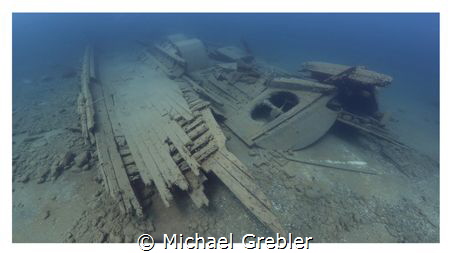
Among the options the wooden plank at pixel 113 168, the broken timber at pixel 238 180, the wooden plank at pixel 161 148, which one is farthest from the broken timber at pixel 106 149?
the broken timber at pixel 238 180

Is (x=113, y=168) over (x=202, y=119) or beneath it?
beneath

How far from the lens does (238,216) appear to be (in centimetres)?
513

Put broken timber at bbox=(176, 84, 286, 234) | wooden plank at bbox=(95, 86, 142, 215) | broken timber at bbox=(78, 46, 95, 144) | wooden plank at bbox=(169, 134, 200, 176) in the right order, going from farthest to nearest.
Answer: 1. broken timber at bbox=(78, 46, 95, 144)
2. wooden plank at bbox=(169, 134, 200, 176)
3. wooden plank at bbox=(95, 86, 142, 215)
4. broken timber at bbox=(176, 84, 286, 234)

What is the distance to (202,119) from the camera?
6500 millimetres

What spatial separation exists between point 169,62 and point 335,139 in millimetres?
9560

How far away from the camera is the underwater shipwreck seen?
196 inches

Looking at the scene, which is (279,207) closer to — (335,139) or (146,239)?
(146,239)

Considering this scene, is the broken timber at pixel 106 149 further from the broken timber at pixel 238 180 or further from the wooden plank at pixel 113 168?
the broken timber at pixel 238 180

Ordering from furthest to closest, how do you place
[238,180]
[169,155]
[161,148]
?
[161,148] → [169,155] → [238,180]

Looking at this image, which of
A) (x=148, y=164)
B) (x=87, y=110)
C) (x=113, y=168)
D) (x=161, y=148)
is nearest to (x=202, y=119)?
(x=161, y=148)

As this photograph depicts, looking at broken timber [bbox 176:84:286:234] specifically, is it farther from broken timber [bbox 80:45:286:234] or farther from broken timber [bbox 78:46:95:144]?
broken timber [bbox 78:46:95:144]

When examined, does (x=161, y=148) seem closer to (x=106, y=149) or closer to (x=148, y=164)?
(x=148, y=164)

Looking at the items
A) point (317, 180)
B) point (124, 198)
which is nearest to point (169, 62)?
point (124, 198)

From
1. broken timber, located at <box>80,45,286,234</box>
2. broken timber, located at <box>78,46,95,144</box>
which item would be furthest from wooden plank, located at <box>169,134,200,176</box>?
broken timber, located at <box>78,46,95,144</box>
